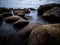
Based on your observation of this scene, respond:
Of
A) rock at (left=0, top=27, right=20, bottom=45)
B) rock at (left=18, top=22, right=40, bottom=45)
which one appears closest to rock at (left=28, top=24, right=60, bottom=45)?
rock at (left=18, top=22, right=40, bottom=45)

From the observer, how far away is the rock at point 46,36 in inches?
88.1

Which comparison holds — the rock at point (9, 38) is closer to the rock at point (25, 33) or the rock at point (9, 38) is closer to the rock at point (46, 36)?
the rock at point (25, 33)

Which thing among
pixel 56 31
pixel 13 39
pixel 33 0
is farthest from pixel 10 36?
pixel 33 0

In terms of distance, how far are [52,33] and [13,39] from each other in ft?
2.94

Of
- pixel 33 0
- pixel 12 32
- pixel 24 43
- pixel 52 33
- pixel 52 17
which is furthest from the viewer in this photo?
pixel 33 0

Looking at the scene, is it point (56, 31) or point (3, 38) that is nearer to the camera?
point (56, 31)

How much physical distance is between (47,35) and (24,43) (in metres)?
0.57

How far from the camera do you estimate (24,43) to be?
103 inches

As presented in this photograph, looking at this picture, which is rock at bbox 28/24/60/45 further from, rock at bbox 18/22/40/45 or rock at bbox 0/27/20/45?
rock at bbox 0/27/20/45

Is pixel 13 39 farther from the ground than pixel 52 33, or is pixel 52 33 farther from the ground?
pixel 52 33

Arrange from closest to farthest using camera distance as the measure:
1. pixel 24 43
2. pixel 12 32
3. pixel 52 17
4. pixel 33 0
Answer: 1. pixel 24 43
2. pixel 12 32
3. pixel 52 17
4. pixel 33 0

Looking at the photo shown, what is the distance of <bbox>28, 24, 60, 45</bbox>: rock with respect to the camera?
224 centimetres

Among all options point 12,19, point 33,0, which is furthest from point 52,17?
point 33,0

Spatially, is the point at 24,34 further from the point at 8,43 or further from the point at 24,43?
the point at 8,43
